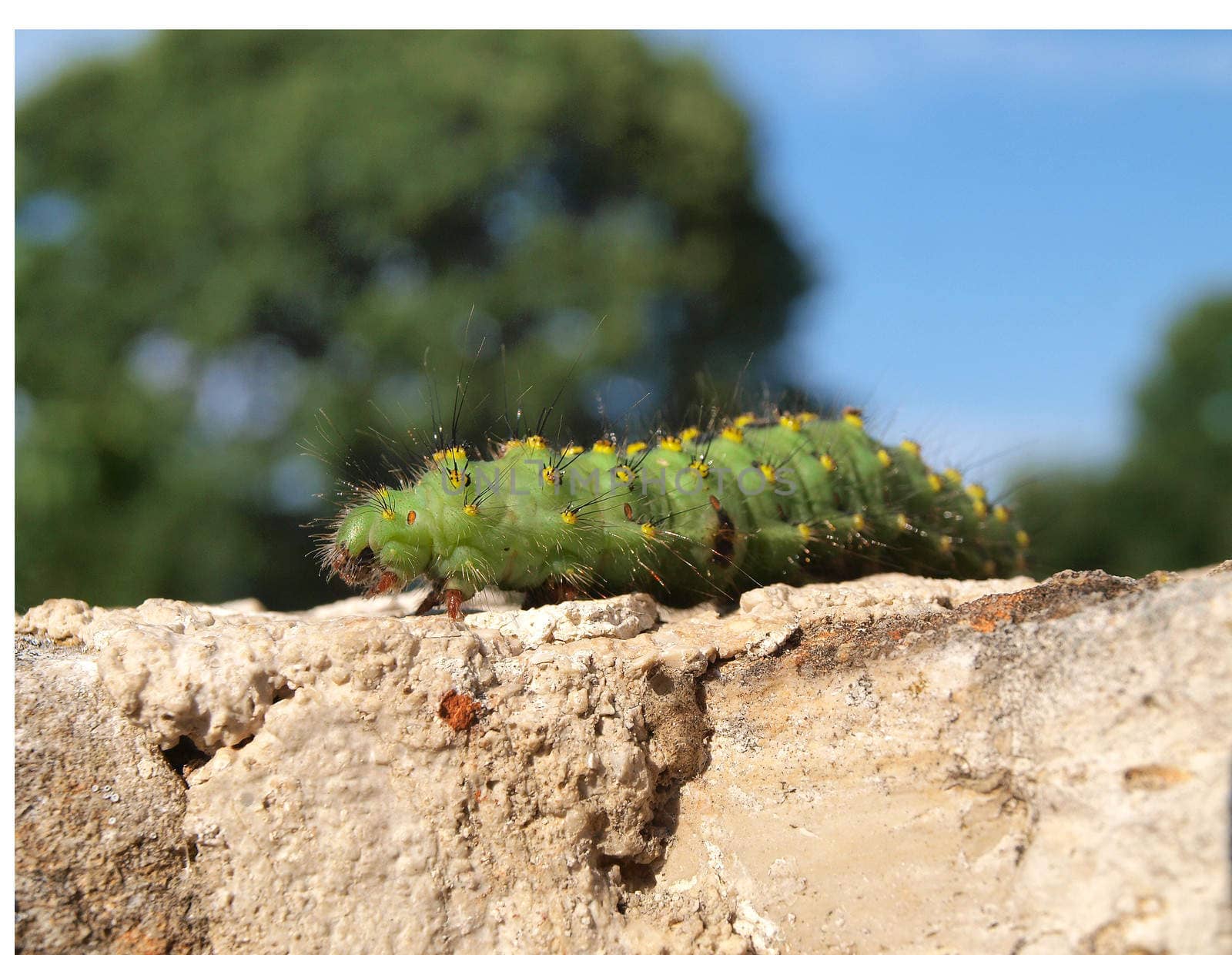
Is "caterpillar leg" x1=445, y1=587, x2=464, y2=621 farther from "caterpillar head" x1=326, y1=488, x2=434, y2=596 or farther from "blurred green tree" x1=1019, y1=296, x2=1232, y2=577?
"blurred green tree" x1=1019, y1=296, x2=1232, y2=577

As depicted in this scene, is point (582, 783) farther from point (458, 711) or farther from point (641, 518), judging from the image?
point (641, 518)

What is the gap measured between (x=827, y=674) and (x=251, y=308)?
647 inches

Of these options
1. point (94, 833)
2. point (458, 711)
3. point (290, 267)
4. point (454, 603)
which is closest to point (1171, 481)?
point (290, 267)

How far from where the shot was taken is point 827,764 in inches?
122

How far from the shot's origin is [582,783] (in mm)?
3107

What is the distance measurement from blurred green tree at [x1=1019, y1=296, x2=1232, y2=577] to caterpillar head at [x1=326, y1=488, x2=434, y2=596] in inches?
1058

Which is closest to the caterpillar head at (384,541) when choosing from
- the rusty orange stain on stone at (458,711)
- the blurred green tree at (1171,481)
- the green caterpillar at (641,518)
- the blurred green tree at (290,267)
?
the green caterpillar at (641,518)

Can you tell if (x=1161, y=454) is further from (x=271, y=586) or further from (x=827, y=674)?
(x=827, y=674)

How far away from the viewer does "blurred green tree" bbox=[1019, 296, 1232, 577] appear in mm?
30922

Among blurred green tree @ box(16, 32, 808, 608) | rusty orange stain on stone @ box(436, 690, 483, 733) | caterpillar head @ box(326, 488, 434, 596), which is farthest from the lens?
blurred green tree @ box(16, 32, 808, 608)

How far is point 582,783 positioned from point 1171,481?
35239 millimetres

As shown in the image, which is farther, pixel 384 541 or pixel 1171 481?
pixel 1171 481

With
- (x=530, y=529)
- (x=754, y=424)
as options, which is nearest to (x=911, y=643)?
(x=530, y=529)

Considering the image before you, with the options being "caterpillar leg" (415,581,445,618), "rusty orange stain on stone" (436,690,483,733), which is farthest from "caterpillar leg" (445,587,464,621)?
"rusty orange stain on stone" (436,690,483,733)
